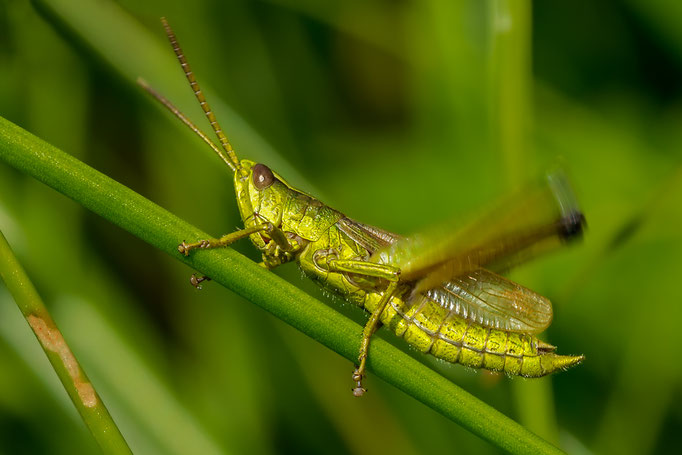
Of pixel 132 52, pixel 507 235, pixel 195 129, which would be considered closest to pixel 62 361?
pixel 195 129

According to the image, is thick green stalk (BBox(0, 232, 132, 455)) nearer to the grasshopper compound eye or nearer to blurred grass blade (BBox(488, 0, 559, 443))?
the grasshopper compound eye

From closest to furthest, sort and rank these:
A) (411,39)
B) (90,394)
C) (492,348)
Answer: (90,394)
(492,348)
(411,39)

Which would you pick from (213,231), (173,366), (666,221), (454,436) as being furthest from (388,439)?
(666,221)

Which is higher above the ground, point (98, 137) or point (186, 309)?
point (98, 137)

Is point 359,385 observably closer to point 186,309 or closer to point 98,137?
point 186,309

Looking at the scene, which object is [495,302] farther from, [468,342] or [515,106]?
[515,106]

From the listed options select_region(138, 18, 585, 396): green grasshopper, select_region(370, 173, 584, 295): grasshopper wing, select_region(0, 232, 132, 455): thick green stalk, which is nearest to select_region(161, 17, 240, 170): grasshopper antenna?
select_region(138, 18, 585, 396): green grasshopper
